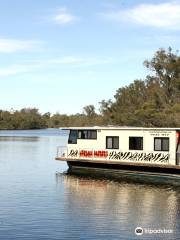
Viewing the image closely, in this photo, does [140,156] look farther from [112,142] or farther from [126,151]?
[112,142]

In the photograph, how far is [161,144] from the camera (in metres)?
42.8

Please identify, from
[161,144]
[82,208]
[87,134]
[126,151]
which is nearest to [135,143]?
[126,151]

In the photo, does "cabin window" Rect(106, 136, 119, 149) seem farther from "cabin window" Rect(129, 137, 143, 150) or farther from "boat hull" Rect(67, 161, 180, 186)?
"boat hull" Rect(67, 161, 180, 186)

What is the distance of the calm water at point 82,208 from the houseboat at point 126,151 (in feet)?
8.00

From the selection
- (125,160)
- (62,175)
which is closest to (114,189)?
(125,160)

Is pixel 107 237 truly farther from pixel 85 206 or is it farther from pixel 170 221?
pixel 85 206

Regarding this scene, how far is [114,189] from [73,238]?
14802 millimetres

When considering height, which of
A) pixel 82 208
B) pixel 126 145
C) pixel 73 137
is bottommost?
pixel 82 208

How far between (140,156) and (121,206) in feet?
43.5

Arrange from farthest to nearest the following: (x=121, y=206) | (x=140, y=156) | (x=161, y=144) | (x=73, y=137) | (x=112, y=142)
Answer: (x=73, y=137), (x=112, y=142), (x=140, y=156), (x=161, y=144), (x=121, y=206)

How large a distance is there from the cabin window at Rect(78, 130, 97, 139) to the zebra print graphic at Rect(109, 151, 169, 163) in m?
2.75

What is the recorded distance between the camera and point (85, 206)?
30.4 meters

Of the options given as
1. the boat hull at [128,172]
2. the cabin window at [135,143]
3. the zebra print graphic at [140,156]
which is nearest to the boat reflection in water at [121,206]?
the boat hull at [128,172]

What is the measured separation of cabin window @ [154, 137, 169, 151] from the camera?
42500 mm
